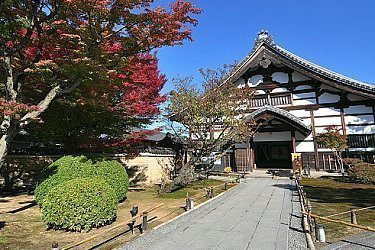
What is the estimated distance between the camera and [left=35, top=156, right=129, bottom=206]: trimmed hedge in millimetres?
9492

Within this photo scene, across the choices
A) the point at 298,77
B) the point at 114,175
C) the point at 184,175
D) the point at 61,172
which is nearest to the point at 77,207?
the point at 61,172

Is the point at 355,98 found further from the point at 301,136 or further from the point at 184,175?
the point at 184,175

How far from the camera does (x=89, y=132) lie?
14375 millimetres

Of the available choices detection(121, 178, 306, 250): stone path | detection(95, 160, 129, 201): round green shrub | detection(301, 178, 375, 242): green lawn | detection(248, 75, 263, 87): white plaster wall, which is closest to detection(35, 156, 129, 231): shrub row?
detection(121, 178, 306, 250): stone path

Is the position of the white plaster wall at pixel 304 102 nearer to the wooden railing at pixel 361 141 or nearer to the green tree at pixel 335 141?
the green tree at pixel 335 141

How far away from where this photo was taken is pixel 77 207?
7246 mm

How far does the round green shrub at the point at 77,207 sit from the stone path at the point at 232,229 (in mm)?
1632

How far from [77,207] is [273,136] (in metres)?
21.0

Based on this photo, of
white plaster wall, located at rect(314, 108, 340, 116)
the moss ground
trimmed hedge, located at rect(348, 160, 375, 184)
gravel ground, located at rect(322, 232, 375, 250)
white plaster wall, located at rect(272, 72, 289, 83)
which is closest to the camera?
gravel ground, located at rect(322, 232, 375, 250)

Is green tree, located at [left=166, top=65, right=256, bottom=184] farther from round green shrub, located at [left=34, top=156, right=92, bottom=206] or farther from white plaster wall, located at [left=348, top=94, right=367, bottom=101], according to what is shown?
white plaster wall, located at [left=348, top=94, right=367, bottom=101]

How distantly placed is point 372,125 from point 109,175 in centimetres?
2121

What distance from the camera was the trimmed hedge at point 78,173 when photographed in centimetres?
949

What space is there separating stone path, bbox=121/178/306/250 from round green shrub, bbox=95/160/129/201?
138 inches

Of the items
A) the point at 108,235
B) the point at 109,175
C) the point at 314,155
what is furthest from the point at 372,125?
the point at 108,235
